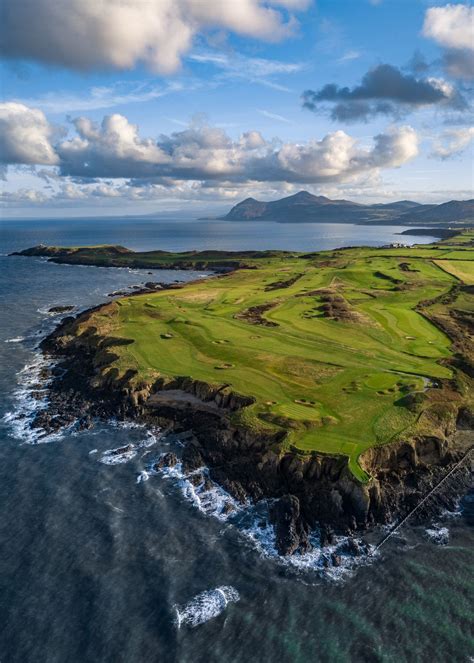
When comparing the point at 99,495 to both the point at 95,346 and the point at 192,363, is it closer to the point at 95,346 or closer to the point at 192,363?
the point at 192,363

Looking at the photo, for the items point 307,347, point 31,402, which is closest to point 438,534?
point 307,347

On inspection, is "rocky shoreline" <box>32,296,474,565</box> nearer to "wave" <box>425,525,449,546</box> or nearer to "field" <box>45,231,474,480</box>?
"wave" <box>425,525,449,546</box>

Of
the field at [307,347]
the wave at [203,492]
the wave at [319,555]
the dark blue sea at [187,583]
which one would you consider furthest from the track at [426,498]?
the wave at [203,492]

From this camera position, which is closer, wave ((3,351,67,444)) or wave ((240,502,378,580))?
wave ((240,502,378,580))

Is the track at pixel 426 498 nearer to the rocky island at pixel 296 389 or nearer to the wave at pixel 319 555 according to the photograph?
the rocky island at pixel 296 389

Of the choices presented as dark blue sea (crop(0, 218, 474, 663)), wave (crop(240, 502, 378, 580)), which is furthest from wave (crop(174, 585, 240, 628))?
wave (crop(240, 502, 378, 580))

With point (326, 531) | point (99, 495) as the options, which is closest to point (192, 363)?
point (99, 495)
